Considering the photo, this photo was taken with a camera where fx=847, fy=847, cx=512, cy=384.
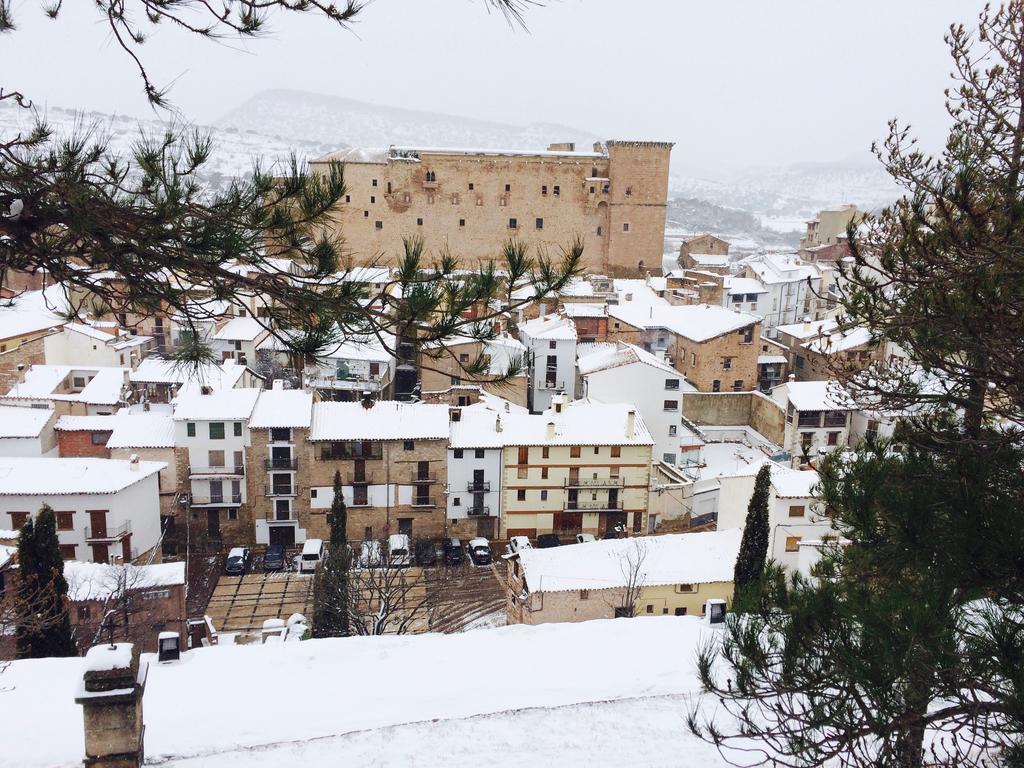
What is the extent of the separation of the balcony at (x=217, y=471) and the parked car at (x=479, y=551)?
14.2 feet

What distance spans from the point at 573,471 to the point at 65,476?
8.54 metres

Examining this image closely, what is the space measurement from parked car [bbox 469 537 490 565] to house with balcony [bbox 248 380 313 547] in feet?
9.34

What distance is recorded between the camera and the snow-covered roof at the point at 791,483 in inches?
492

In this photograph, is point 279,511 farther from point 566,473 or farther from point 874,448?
point 874,448

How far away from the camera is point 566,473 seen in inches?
623

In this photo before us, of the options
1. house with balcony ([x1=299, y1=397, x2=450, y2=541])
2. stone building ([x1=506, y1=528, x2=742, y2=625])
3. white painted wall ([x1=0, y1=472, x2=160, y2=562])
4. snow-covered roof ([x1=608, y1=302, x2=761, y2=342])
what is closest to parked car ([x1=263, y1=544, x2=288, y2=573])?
house with balcony ([x1=299, y1=397, x2=450, y2=541])

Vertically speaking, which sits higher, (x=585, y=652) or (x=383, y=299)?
(x=383, y=299)

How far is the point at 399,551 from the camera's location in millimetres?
14844

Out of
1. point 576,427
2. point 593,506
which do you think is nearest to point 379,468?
point 576,427

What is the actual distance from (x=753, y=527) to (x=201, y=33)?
33.7 feet

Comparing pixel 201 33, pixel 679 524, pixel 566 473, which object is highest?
pixel 201 33

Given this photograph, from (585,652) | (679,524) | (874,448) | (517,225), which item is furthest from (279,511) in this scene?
(517,225)

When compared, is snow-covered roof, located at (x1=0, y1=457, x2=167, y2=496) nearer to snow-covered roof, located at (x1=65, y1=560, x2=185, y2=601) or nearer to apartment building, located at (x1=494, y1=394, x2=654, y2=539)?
snow-covered roof, located at (x1=65, y1=560, x2=185, y2=601)

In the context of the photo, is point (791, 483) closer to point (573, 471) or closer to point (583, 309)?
point (573, 471)
